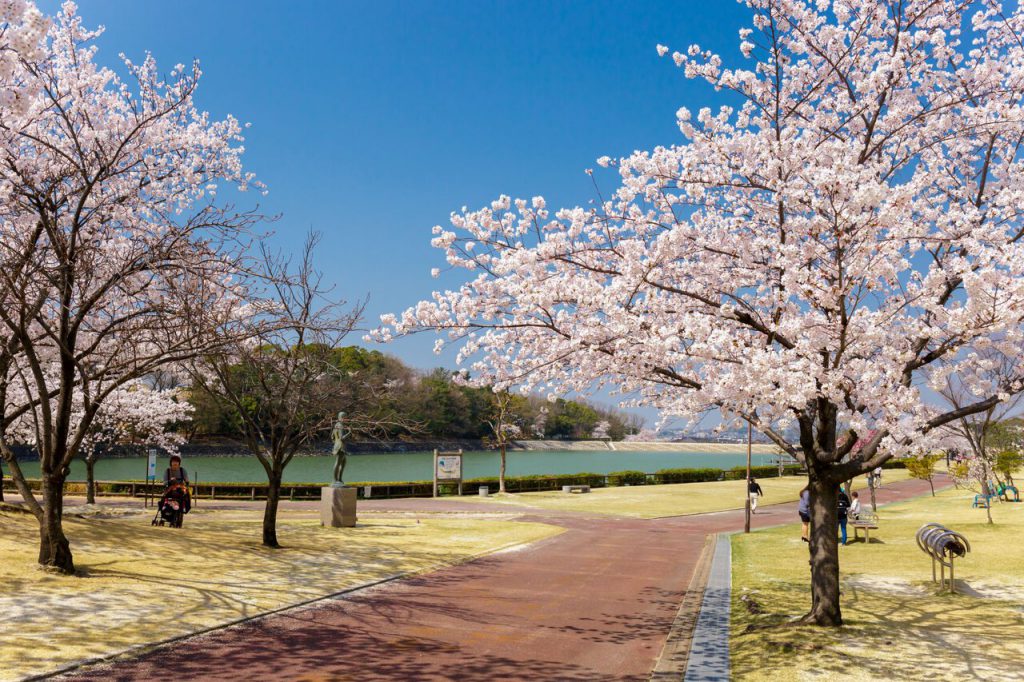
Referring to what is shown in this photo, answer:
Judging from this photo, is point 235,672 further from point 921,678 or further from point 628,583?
point 628,583

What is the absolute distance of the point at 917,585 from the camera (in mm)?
12930

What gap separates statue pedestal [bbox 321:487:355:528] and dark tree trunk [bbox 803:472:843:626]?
50.0ft

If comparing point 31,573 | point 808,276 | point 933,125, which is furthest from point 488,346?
point 31,573

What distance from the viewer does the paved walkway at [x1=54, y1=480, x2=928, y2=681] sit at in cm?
788

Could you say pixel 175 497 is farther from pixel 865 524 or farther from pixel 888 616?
pixel 865 524

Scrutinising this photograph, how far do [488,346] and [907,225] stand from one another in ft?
19.3

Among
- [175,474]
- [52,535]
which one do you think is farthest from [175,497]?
[52,535]

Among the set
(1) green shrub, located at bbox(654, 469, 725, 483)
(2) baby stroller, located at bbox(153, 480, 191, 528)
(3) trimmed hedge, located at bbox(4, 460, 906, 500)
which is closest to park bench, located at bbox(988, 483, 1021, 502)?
(3) trimmed hedge, located at bbox(4, 460, 906, 500)

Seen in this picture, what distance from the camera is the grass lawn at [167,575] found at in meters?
8.50

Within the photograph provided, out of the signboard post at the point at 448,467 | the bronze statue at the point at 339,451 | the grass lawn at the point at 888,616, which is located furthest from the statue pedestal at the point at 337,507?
the signboard post at the point at 448,467

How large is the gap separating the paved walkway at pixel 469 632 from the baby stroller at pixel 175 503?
27.3 feet

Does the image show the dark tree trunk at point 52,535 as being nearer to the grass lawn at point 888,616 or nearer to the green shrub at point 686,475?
the grass lawn at point 888,616

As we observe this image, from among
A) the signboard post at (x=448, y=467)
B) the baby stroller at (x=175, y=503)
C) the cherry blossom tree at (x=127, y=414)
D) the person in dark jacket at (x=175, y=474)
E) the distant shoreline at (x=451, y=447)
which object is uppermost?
the cherry blossom tree at (x=127, y=414)

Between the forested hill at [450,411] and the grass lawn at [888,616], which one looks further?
the forested hill at [450,411]
